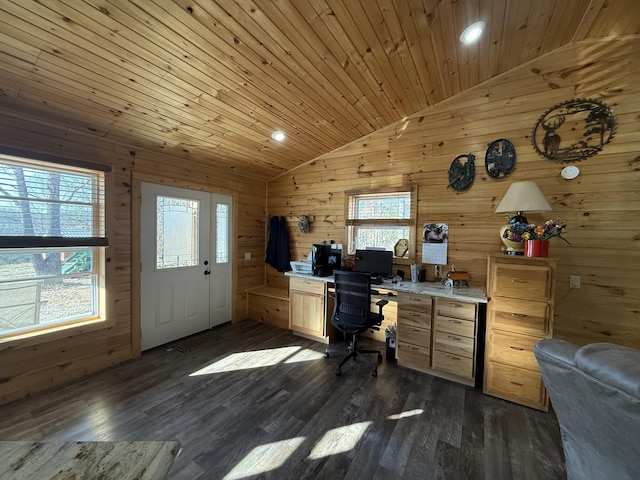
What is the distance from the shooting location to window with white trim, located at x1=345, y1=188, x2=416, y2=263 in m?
3.40

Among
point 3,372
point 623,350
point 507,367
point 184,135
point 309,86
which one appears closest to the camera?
point 623,350

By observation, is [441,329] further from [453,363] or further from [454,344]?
[453,363]

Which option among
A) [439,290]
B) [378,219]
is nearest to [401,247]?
[378,219]

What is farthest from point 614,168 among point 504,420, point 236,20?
point 236,20

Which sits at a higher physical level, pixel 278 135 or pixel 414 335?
pixel 278 135

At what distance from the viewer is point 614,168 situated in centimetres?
239

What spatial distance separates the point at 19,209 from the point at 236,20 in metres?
2.39

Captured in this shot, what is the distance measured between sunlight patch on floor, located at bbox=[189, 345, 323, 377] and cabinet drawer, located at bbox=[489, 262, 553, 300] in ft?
6.68

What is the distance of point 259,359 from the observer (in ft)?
9.87

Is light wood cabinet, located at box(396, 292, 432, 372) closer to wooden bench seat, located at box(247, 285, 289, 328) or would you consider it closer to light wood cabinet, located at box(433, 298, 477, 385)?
light wood cabinet, located at box(433, 298, 477, 385)

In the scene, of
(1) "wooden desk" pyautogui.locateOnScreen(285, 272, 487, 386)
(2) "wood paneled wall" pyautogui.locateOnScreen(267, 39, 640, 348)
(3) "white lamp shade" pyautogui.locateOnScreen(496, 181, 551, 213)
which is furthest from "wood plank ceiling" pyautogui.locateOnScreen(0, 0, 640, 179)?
(1) "wooden desk" pyautogui.locateOnScreen(285, 272, 487, 386)

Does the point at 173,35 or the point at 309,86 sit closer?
the point at 173,35

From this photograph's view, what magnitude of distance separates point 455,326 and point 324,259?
5.91 feet

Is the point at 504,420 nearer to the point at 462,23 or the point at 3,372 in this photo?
the point at 462,23
